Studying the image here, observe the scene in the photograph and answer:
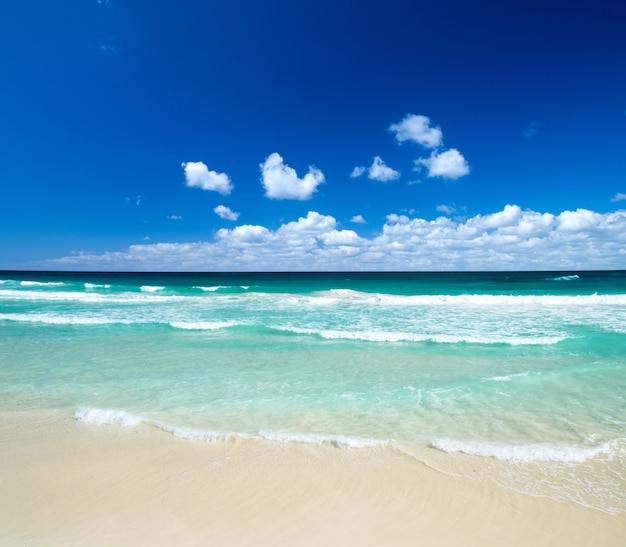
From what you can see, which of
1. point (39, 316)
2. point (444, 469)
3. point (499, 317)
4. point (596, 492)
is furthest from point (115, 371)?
point (499, 317)

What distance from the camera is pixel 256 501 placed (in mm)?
3775

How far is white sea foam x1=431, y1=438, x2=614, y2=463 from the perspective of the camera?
14.8 ft

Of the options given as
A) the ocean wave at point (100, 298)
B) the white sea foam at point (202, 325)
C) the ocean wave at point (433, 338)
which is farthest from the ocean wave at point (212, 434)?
the ocean wave at point (100, 298)

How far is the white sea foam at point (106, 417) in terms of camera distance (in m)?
Result: 5.73

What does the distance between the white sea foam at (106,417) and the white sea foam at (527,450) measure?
4.84m

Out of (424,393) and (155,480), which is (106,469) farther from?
(424,393)

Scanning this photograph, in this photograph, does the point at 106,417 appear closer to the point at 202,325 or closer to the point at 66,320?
the point at 202,325

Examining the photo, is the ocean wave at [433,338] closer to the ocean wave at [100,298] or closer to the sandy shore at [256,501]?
the sandy shore at [256,501]

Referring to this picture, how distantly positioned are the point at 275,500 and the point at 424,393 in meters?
4.29

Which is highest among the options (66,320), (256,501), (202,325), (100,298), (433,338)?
(100,298)

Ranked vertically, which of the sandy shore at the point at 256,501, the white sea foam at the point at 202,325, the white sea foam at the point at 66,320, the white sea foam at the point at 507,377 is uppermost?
the white sea foam at the point at 66,320

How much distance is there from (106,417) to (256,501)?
3.57 meters

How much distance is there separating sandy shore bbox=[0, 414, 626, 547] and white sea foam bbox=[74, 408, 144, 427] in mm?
703

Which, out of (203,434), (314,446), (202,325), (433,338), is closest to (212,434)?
(203,434)
